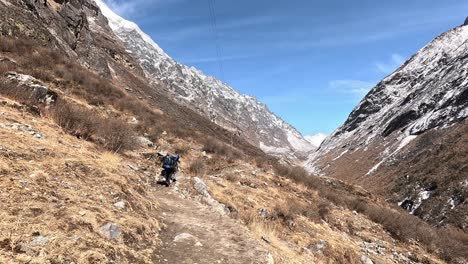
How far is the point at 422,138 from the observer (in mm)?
73312

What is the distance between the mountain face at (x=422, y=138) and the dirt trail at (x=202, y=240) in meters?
30.4

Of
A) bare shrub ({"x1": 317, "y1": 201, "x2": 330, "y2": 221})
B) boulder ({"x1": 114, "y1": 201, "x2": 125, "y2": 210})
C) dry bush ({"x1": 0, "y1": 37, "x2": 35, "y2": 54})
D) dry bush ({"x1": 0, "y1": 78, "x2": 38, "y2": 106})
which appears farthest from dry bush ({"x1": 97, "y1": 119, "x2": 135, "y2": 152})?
bare shrub ({"x1": 317, "y1": 201, "x2": 330, "y2": 221})

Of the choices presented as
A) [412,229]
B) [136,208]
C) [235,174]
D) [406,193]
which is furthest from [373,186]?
[136,208]

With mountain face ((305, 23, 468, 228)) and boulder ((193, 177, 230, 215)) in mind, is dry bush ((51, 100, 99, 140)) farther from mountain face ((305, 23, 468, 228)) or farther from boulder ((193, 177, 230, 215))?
mountain face ((305, 23, 468, 228))

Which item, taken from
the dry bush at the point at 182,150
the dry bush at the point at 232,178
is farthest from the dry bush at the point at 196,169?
the dry bush at the point at 182,150

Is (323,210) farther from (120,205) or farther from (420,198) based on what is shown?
(420,198)

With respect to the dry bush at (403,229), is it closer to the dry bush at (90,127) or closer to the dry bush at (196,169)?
the dry bush at (196,169)

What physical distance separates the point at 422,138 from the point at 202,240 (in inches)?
2941

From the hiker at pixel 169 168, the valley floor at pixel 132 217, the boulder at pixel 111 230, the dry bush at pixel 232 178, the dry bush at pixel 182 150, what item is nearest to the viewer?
the valley floor at pixel 132 217

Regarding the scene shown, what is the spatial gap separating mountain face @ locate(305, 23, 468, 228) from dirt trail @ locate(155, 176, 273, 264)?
1197 inches

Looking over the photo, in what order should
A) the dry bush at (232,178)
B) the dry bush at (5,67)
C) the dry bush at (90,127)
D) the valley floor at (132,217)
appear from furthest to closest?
the dry bush at (232,178) → the dry bush at (5,67) → the dry bush at (90,127) → the valley floor at (132,217)

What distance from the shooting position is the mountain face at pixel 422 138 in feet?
137

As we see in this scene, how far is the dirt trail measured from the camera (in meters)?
7.57

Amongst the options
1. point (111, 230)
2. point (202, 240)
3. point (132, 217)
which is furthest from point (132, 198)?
point (111, 230)
